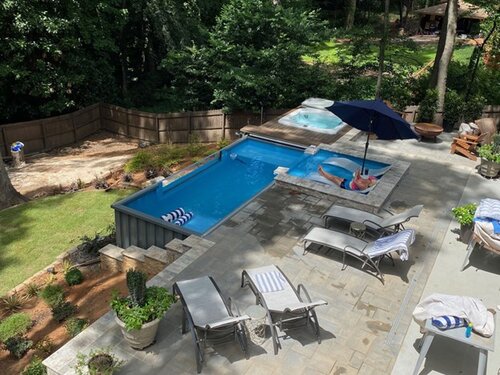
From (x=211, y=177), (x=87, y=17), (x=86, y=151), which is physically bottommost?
(x=86, y=151)

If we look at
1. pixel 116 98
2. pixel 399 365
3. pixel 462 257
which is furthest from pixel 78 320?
pixel 116 98

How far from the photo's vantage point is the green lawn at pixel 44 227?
35.1 ft

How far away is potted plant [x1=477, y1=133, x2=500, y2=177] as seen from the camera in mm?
12015

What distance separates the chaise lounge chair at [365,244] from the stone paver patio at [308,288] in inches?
11.0

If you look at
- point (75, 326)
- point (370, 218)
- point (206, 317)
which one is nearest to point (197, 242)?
point (75, 326)

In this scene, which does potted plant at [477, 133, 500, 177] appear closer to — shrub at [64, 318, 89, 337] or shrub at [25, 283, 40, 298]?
shrub at [64, 318, 89, 337]

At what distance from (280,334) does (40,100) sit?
18.9 metres

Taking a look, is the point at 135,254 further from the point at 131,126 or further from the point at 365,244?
the point at 131,126

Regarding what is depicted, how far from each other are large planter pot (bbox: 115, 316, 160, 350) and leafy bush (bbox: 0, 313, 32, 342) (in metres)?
3.38

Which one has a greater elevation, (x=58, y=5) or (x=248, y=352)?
(x=58, y=5)

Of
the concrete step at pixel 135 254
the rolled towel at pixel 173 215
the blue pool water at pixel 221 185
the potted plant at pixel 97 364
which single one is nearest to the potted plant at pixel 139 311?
the potted plant at pixel 97 364

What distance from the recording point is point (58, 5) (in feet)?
65.1

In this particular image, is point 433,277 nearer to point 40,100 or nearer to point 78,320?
point 78,320

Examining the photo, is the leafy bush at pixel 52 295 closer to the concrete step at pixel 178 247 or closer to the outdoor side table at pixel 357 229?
the concrete step at pixel 178 247
